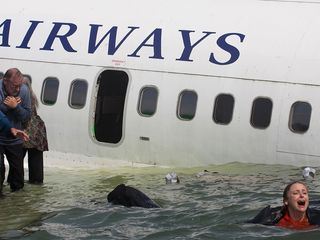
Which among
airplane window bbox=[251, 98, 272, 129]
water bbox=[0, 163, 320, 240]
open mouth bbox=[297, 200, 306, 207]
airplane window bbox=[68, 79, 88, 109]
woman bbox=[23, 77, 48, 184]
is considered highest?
airplane window bbox=[68, 79, 88, 109]

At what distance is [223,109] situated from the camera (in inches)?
570

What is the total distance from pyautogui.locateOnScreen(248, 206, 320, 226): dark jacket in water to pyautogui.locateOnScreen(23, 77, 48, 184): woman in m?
4.39

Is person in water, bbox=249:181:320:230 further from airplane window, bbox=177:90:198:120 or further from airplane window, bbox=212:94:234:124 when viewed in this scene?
airplane window, bbox=177:90:198:120

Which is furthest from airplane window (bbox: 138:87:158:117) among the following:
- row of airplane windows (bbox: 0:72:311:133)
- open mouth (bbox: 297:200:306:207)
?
open mouth (bbox: 297:200:306:207)

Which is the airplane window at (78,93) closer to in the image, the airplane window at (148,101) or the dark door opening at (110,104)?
the dark door opening at (110,104)

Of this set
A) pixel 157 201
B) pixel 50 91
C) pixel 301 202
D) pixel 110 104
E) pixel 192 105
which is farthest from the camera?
pixel 50 91

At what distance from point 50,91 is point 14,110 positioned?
2.46m

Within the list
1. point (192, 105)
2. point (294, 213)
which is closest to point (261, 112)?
point (192, 105)

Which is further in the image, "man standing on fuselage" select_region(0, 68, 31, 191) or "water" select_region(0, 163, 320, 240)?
"man standing on fuselage" select_region(0, 68, 31, 191)

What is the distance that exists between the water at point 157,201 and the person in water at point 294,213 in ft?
0.39

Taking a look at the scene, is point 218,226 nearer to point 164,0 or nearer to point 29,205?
point 29,205

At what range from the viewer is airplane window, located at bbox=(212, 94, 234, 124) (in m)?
14.4

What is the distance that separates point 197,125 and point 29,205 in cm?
311

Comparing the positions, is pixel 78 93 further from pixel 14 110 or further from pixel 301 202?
pixel 301 202
